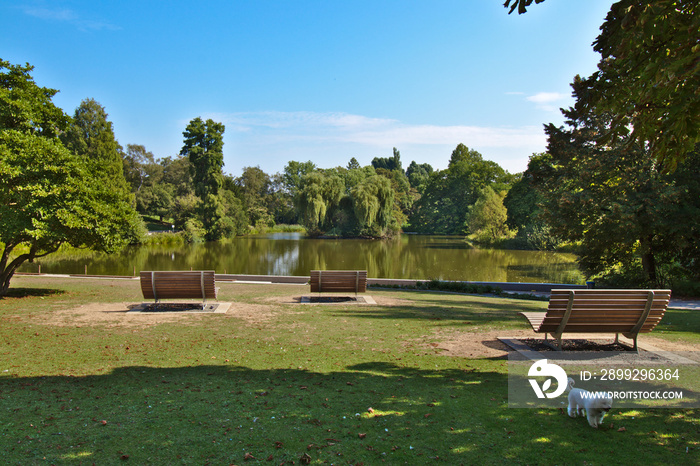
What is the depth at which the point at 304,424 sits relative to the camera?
143 inches

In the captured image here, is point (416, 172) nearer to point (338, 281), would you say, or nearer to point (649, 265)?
point (649, 265)

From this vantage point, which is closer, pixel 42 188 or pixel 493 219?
pixel 42 188

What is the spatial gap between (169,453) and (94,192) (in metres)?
9.17

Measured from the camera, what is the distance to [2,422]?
11.9 feet

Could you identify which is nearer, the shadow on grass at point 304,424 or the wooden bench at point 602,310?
the shadow on grass at point 304,424

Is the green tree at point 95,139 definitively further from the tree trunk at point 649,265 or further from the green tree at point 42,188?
the tree trunk at point 649,265

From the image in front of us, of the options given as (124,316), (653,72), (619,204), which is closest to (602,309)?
(653,72)

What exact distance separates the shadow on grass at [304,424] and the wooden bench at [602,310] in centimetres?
147

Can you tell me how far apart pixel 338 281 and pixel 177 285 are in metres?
3.62

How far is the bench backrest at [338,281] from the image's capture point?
10617mm

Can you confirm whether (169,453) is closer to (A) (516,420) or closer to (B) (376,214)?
(A) (516,420)

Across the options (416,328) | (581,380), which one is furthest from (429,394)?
(416,328)

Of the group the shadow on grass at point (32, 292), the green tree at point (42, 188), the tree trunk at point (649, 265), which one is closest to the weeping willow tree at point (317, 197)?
the tree trunk at point (649, 265)

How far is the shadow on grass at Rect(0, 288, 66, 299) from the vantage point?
36.5 feet
